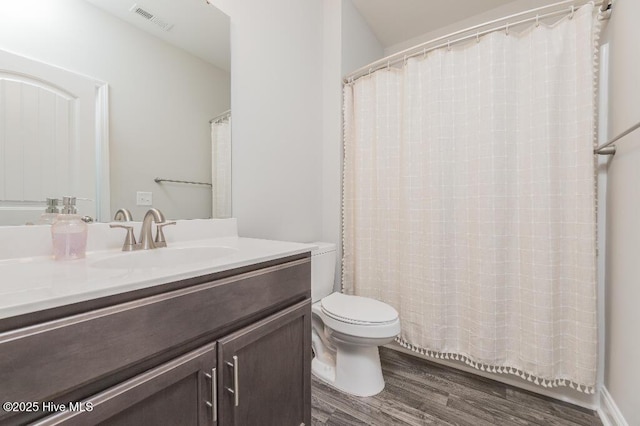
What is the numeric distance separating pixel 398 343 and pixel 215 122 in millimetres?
1818

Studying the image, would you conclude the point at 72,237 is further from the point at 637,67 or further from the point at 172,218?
the point at 637,67

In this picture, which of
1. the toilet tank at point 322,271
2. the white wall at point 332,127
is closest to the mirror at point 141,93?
the toilet tank at point 322,271

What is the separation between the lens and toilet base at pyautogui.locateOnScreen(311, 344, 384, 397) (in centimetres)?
148

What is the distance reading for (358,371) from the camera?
1.48 metres

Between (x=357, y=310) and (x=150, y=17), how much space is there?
5.46 feet

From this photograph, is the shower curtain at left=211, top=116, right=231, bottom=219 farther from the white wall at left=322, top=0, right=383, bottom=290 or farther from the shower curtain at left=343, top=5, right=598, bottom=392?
the shower curtain at left=343, top=5, right=598, bottom=392

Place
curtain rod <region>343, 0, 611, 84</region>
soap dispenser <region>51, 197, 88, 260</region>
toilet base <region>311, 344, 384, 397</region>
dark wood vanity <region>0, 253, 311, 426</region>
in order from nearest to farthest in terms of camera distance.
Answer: dark wood vanity <region>0, 253, 311, 426</region> → soap dispenser <region>51, 197, 88, 260</region> → curtain rod <region>343, 0, 611, 84</region> → toilet base <region>311, 344, 384, 397</region>

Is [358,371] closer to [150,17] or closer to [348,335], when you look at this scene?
[348,335]

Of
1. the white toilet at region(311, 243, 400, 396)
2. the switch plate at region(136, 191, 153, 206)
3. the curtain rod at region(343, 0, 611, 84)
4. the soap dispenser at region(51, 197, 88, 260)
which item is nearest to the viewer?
the soap dispenser at region(51, 197, 88, 260)

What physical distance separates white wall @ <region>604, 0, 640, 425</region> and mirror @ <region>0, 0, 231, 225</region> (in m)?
1.73

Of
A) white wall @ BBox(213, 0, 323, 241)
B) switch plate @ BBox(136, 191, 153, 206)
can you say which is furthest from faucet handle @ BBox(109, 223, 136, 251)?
white wall @ BBox(213, 0, 323, 241)

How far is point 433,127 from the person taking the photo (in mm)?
1622

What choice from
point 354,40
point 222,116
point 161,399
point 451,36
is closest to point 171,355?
point 161,399

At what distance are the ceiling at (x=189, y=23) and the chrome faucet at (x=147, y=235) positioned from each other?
0.78 m
